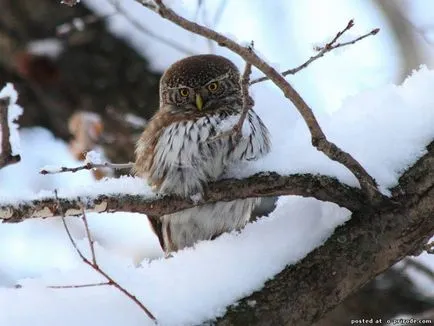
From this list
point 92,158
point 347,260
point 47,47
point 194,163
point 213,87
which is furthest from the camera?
point 47,47

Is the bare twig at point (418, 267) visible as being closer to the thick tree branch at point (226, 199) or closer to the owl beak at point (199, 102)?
the owl beak at point (199, 102)

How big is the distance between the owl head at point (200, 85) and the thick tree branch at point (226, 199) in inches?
47.0

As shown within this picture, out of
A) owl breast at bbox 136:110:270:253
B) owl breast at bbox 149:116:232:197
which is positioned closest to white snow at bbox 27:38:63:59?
owl breast at bbox 136:110:270:253

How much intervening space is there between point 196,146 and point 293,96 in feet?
4.28

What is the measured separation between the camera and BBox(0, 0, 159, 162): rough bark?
493cm

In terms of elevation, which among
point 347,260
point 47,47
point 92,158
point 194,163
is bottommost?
point 347,260

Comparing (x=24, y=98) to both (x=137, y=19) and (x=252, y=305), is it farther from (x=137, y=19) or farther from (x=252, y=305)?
(x=252, y=305)

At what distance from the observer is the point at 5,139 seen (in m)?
2.12

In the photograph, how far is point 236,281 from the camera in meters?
2.64

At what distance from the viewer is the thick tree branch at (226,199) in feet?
8.27

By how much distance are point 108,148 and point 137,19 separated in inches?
31.9

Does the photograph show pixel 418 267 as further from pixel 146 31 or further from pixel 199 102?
pixel 146 31

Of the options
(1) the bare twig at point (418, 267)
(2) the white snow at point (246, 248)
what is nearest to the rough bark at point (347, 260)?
(2) the white snow at point (246, 248)

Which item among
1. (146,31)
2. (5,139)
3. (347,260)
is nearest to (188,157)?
(347,260)
